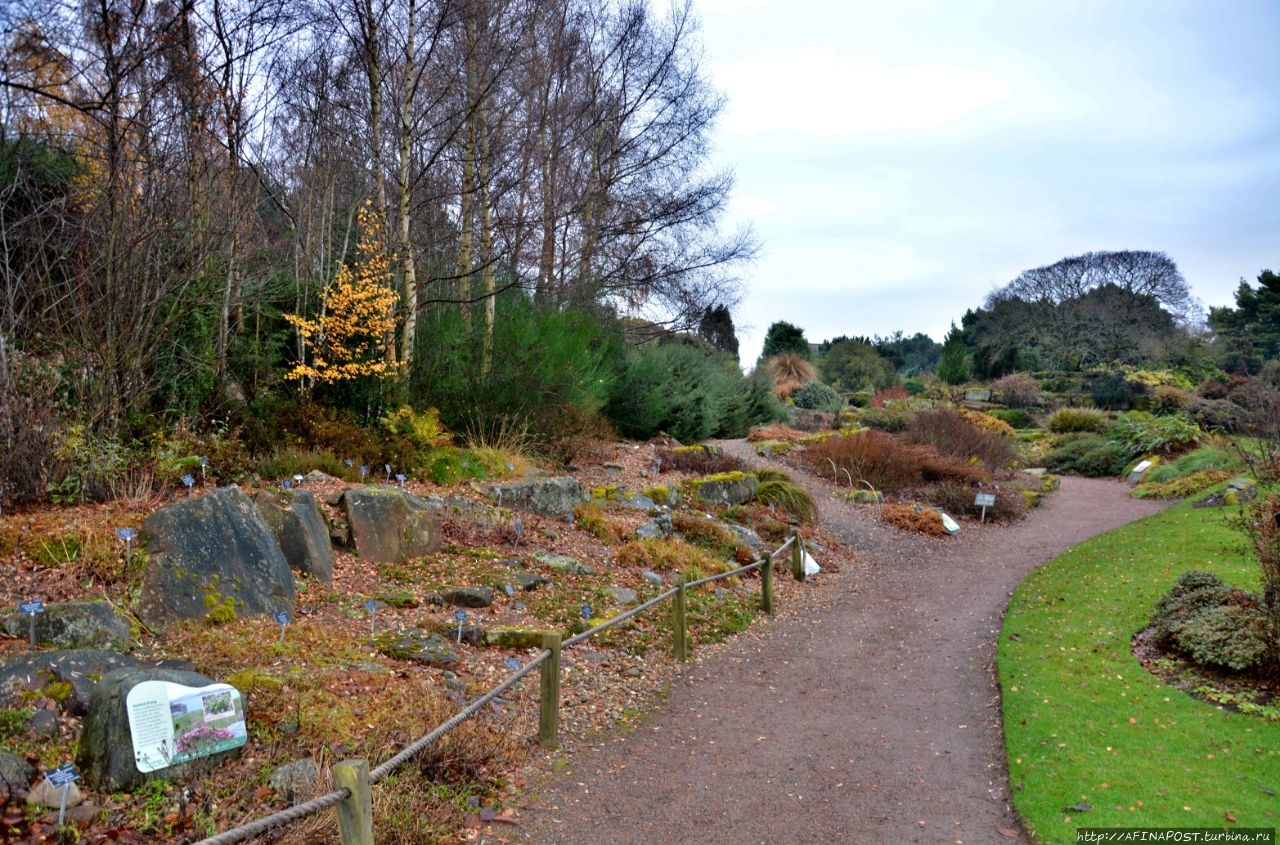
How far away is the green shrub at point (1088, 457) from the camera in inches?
896

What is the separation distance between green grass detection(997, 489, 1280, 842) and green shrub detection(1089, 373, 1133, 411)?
2372cm

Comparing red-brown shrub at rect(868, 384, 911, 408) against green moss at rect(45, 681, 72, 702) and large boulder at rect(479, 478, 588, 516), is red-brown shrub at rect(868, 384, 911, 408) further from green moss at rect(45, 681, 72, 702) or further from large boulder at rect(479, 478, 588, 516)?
green moss at rect(45, 681, 72, 702)

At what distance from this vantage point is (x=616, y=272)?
19.8 meters

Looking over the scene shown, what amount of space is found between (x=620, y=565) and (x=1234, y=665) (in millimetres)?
5626

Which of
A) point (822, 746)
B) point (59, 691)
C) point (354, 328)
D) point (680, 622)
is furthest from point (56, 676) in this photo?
point (354, 328)

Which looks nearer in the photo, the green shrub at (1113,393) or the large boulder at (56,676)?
the large boulder at (56,676)

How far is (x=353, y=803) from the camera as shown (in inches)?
124

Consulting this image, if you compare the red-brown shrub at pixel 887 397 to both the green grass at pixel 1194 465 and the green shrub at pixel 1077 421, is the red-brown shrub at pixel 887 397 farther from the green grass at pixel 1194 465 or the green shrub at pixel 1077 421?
the green grass at pixel 1194 465

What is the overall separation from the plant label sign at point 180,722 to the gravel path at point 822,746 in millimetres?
1511

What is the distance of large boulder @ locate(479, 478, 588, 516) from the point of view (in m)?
10.4

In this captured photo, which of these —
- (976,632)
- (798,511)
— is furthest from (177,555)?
(798,511)

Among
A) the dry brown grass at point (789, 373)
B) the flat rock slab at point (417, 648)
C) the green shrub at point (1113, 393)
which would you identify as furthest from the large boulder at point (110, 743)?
the green shrub at point (1113, 393)

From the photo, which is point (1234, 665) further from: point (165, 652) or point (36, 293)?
point (36, 293)

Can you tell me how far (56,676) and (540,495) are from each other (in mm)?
6712
